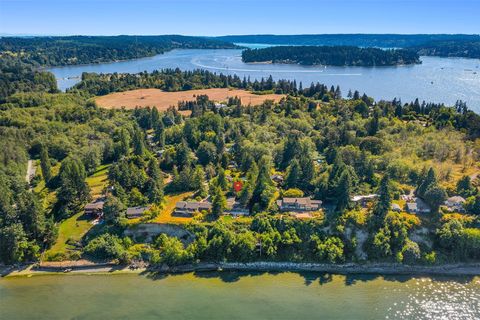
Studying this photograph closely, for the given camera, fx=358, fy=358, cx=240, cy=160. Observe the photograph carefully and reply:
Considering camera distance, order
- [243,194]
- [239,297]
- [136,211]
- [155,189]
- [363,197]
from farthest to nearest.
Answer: [155,189] < [363,197] < [243,194] < [136,211] < [239,297]

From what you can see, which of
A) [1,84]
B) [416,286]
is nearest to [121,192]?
[416,286]

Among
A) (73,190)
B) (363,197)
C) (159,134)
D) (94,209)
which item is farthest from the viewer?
(159,134)

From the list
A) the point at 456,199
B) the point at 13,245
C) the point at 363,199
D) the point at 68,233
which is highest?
the point at 456,199

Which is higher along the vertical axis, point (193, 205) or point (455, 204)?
point (455, 204)

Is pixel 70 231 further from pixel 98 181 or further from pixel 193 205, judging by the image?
pixel 193 205

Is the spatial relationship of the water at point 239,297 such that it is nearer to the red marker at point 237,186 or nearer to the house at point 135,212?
the house at point 135,212

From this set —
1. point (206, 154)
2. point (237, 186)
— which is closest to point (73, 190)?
point (206, 154)

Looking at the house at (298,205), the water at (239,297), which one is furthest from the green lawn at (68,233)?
the house at (298,205)

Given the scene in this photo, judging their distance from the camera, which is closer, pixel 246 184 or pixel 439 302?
pixel 439 302
